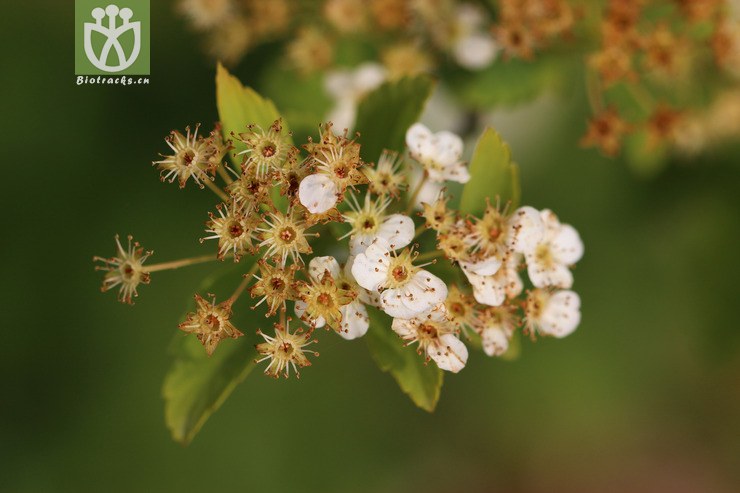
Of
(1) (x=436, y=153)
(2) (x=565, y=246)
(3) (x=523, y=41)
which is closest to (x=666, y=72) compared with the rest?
(3) (x=523, y=41)

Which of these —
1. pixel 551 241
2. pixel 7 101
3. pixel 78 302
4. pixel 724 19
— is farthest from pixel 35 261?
pixel 724 19

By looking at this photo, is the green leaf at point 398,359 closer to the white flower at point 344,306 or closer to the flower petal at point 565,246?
the white flower at point 344,306

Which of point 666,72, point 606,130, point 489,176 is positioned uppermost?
point 666,72

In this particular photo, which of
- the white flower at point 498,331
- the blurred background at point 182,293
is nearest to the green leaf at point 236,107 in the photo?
the white flower at point 498,331

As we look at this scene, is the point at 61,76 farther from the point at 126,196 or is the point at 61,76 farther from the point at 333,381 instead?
the point at 333,381

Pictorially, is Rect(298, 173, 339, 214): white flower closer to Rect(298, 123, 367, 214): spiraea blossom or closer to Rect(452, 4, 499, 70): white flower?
Rect(298, 123, 367, 214): spiraea blossom

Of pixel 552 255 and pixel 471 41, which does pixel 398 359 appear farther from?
pixel 471 41
